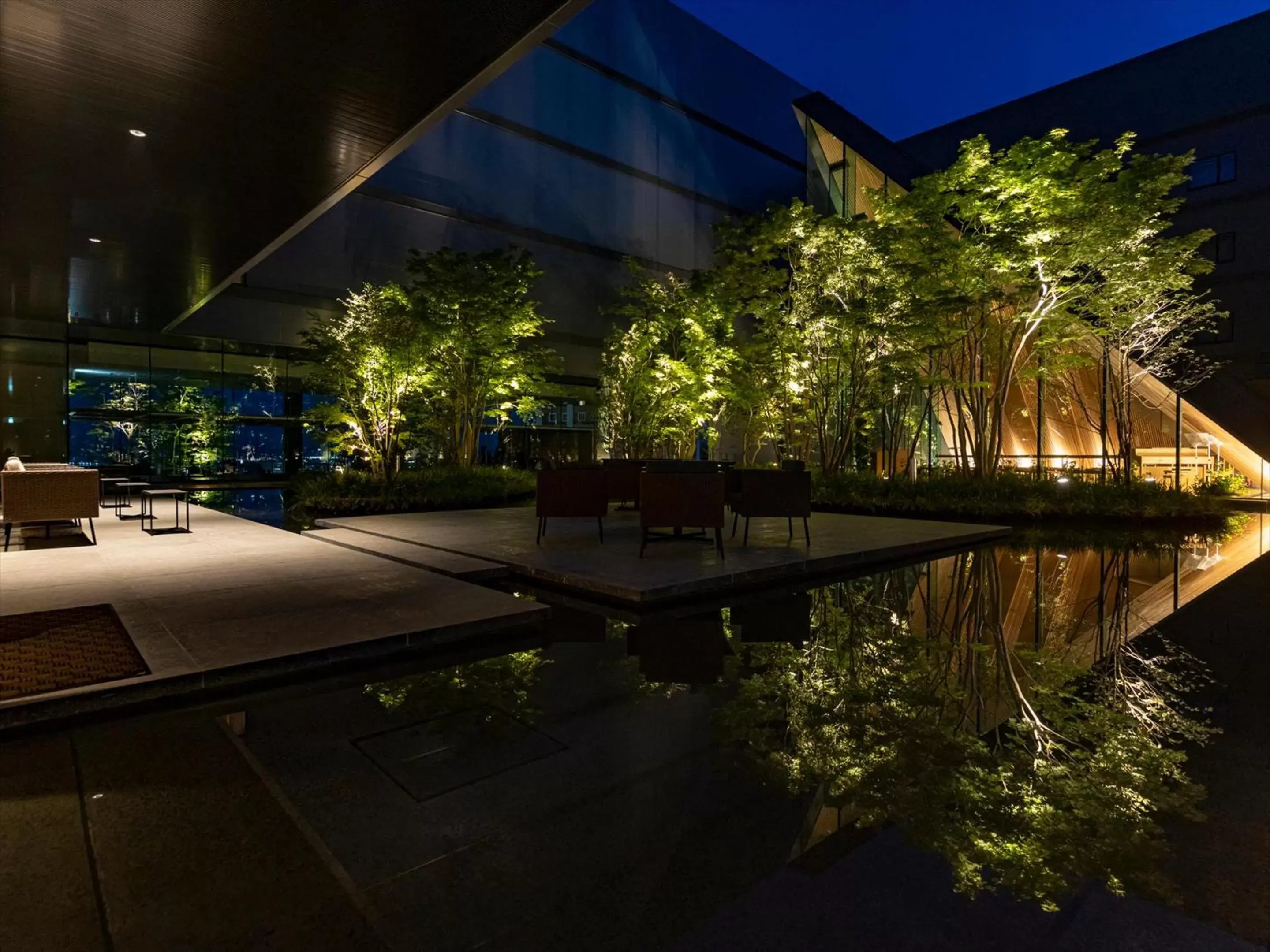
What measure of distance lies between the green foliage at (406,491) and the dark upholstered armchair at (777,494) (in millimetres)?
6652

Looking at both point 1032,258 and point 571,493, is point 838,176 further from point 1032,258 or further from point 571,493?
point 571,493

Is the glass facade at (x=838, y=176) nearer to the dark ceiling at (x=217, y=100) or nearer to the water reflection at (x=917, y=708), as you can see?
the dark ceiling at (x=217, y=100)

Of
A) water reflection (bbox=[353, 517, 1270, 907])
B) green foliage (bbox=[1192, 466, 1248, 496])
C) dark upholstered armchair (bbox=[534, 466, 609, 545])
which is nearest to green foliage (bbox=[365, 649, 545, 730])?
water reflection (bbox=[353, 517, 1270, 907])

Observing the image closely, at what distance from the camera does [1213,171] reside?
2219cm

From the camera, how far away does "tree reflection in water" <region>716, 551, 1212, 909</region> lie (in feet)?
6.79

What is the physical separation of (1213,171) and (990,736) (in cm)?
2866

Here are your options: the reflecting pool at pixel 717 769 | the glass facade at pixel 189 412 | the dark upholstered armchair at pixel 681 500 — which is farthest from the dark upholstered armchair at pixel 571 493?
the glass facade at pixel 189 412

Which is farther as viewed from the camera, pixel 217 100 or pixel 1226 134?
pixel 1226 134

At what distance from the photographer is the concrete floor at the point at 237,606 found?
3.34m

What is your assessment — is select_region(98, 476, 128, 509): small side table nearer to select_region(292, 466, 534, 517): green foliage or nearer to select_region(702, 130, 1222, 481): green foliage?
select_region(292, 466, 534, 517): green foliage

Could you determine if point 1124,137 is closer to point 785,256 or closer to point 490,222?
point 785,256

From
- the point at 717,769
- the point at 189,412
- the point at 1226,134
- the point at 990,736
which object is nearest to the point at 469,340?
the point at 189,412

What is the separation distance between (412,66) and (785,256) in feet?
43.4

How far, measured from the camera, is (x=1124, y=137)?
11.7 m
